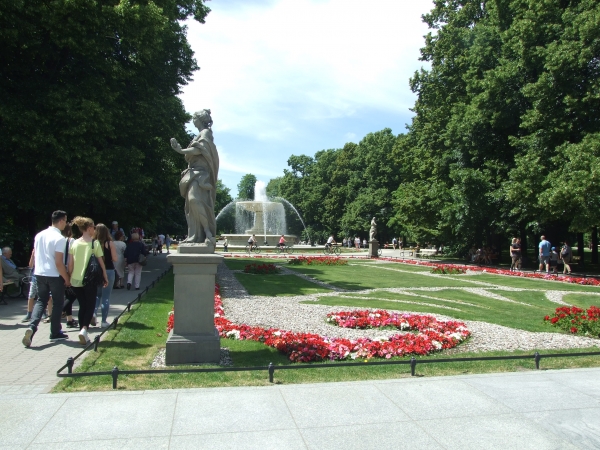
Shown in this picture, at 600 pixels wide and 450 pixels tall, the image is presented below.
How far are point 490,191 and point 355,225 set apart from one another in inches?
1447

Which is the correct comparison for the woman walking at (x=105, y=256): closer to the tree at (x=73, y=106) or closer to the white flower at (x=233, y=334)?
the white flower at (x=233, y=334)

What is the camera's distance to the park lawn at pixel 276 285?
1592cm

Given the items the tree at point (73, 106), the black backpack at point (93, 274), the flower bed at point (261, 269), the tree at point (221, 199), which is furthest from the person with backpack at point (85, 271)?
the tree at point (221, 199)

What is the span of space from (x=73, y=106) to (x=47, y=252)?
10.0m

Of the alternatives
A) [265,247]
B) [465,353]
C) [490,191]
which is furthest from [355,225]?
[465,353]

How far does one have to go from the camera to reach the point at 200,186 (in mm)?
7582

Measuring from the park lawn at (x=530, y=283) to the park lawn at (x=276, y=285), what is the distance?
24.2ft

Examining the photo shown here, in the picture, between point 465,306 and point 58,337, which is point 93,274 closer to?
point 58,337

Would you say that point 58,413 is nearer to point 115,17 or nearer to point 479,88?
point 115,17

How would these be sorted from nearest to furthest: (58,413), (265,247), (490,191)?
(58,413) < (490,191) < (265,247)

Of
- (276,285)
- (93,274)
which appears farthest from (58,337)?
(276,285)

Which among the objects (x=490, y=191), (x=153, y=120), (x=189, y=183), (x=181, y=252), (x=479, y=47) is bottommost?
(x=181, y=252)

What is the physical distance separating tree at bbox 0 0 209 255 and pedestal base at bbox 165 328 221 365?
10905mm

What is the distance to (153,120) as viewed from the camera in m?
19.5
